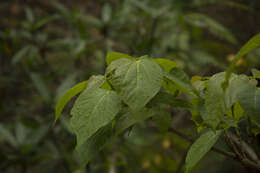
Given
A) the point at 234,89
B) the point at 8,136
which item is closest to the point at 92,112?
the point at 234,89

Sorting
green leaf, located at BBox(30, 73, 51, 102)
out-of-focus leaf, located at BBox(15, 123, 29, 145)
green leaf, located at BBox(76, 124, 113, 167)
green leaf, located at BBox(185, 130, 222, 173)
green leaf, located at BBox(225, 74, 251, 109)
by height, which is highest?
green leaf, located at BBox(225, 74, 251, 109)

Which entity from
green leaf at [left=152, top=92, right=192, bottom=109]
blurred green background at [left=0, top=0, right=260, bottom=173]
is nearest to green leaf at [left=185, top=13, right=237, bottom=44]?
blurred green background at [left=0, top=0, right=260, bottom=173]

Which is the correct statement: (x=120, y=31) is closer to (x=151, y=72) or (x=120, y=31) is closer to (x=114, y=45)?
(x=114, y=45)

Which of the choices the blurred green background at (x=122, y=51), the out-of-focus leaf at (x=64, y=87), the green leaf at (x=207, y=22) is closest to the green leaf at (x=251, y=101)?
the blurred green background at (x=122, y=51)

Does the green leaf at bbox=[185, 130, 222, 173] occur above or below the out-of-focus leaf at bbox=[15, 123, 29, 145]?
above

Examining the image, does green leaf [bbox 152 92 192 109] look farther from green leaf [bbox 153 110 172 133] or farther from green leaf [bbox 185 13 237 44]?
green leaf [bbox 185 13 237 44]

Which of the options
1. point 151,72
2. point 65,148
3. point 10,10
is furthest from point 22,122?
point 10,10

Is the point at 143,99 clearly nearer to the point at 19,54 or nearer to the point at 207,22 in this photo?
the point at 207,22
